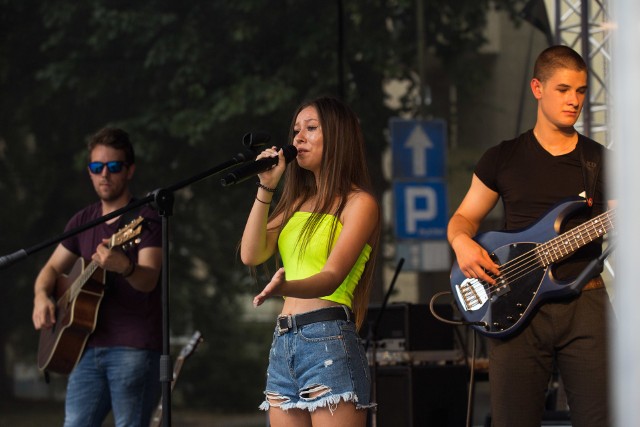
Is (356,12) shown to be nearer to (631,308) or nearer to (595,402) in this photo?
(595,402)

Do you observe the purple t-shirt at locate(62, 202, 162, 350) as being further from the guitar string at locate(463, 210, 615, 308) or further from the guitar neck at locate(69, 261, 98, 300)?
the guitar string at locate(463, 210, 615, 308)

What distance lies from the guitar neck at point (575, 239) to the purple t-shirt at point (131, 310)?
1.67 metres

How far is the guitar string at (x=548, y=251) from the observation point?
3244 millimetres

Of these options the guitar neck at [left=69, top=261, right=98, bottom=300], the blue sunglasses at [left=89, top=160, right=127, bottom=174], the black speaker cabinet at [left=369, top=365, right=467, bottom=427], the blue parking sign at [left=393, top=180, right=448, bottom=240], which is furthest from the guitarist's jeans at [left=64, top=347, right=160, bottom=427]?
the blue parking sign at [left=393, top=180, right=448, bottom=240]

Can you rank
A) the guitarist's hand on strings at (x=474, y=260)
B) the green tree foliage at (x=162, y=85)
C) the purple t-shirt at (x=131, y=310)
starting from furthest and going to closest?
the green tree foliage at (x=162, y=85), the purple t-shirt at (x=131, y=310), the guitarist's hand on strings at (x=474, y=260)

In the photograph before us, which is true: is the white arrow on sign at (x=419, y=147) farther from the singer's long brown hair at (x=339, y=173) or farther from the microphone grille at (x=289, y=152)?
the microphone grille at (x=289, y=152)

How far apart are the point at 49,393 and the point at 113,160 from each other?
4907 mm

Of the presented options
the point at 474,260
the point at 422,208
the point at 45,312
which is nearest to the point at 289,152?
the point at 474,260

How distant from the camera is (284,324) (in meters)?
3.08

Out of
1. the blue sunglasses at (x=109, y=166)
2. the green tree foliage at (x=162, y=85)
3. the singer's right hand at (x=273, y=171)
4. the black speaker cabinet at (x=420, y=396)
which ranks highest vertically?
the green tree foliage at (x=162, y=85)

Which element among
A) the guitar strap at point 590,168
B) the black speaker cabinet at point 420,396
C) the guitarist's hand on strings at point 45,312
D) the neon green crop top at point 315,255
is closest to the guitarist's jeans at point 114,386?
the guitarist's hand on strings at point 45,312

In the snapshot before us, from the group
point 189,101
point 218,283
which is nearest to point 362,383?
point 189,101

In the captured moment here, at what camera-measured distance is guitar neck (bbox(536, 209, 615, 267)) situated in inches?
127

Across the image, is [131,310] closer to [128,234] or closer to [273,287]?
[128,234]
